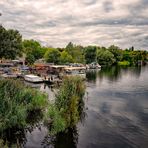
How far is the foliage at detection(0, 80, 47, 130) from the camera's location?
31.2m

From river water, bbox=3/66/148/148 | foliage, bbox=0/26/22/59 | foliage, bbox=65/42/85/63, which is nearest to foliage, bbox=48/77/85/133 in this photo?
river water, bbox=3/66/148/148

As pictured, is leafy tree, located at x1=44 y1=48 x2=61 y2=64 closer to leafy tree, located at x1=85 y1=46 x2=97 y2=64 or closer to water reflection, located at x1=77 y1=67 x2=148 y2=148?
leafy tree, located at x1=85 y1=46 x2=97 y2=64

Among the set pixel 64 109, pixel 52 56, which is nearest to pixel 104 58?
pixel 52 56

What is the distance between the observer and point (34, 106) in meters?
40.5

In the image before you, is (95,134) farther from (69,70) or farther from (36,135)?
(69,70)

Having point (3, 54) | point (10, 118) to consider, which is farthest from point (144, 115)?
point (3, 54)

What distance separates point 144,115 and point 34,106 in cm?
1901

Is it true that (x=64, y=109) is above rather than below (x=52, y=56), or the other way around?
below

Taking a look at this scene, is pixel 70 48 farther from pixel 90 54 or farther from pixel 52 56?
pixel 52 56

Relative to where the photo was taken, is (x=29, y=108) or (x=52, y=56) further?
(x=52, y=56)

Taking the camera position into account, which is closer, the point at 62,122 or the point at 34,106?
the point at 62,122

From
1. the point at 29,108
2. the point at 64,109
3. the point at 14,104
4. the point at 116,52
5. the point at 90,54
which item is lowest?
the point at 29,108

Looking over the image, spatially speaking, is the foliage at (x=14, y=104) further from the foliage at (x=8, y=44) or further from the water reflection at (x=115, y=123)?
the foliage at (x=8, y=44)

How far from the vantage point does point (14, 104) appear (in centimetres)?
3275
